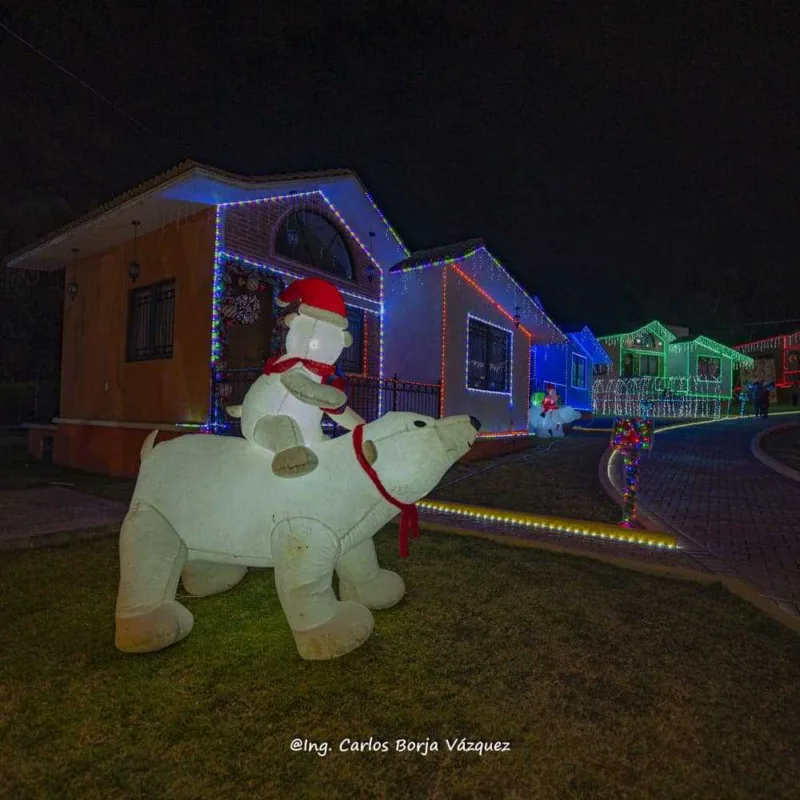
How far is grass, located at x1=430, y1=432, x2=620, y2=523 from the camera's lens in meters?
6.86

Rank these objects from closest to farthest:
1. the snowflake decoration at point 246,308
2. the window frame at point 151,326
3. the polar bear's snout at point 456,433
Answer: the polar bear's snout at point 456,433, the snowflake decoration at point 246,308, the window frame at point 151,326

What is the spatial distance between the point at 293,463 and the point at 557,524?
3.99 m

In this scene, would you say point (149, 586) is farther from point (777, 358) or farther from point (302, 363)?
point (777, 358)

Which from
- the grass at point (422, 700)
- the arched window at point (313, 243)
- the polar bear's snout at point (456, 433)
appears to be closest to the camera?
the grass at point (422, 700)

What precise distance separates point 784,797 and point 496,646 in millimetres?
1359

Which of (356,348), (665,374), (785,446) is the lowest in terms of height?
(785,446)

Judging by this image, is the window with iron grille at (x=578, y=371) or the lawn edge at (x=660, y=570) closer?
the lawn edge at (x=660, y=570)

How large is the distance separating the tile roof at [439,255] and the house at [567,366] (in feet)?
30.7

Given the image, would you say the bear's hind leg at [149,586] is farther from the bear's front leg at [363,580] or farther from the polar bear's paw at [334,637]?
the bear's front leg at [363,580]

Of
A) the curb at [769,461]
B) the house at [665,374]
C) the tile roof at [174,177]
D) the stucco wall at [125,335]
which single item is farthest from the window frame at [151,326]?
the house at [665,374]

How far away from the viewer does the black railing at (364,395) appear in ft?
28.5

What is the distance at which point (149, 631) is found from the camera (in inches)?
104

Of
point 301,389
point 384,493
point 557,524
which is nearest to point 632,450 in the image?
point 557,524

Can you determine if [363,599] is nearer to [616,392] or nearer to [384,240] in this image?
[384,240]
